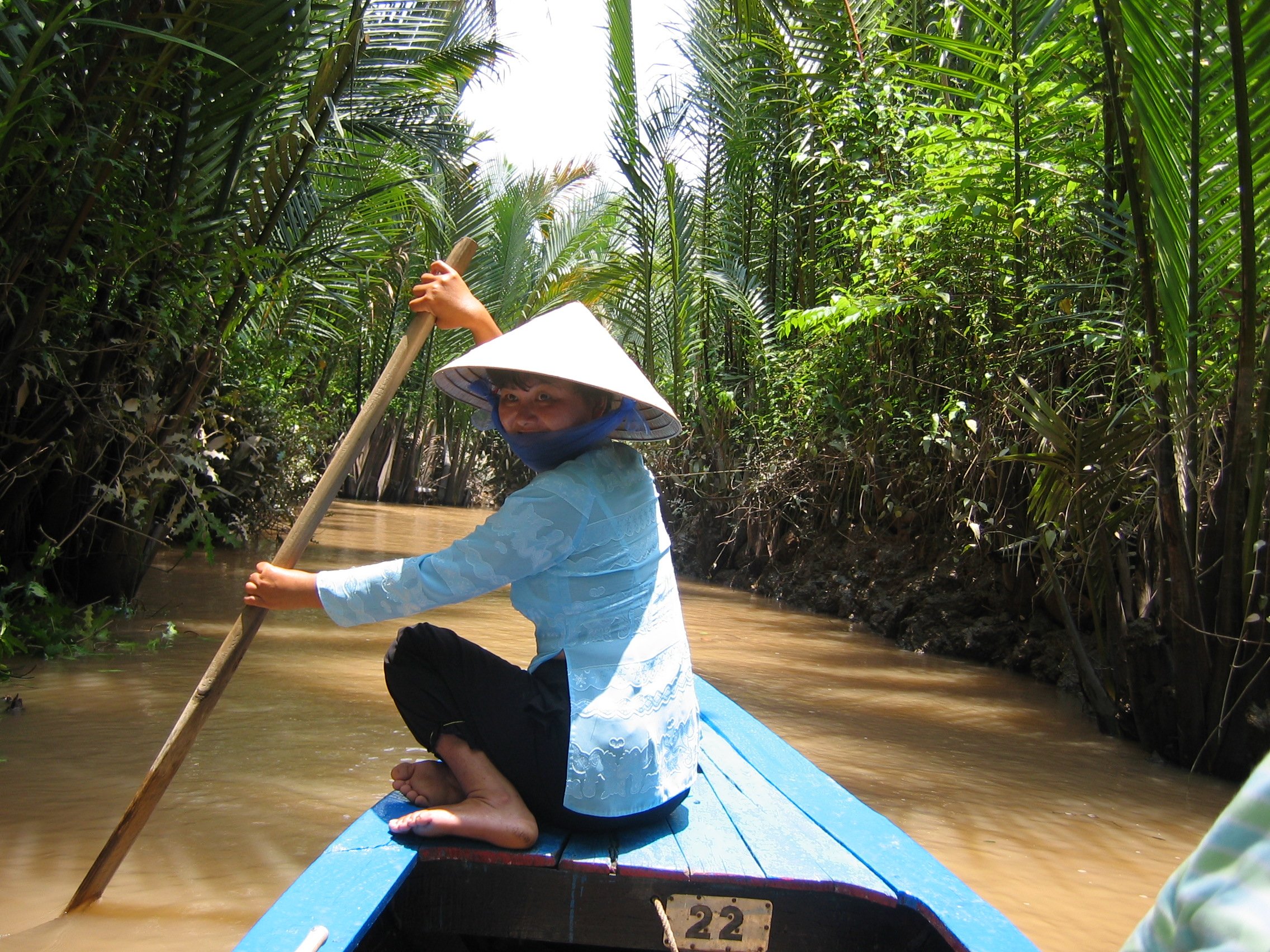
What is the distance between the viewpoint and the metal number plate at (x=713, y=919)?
5.69ft

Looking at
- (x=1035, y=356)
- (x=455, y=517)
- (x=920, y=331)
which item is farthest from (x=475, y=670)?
(x=455, y=517)

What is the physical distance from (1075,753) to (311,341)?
5442 mm

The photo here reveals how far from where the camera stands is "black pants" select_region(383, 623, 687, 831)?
183cm

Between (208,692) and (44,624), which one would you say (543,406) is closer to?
(208,692)

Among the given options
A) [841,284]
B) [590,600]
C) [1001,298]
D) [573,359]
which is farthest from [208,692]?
[841,284]

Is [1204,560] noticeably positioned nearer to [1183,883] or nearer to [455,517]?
[1183,883]

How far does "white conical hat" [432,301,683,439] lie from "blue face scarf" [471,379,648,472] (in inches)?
2.2

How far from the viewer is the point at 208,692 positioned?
7.13ft

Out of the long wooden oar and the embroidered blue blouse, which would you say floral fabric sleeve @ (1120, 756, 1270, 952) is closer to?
the embroidered blue blouse

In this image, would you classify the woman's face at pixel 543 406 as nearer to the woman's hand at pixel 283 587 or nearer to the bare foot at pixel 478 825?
the woman's hand at pixel 283 587

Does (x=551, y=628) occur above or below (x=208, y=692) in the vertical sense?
above

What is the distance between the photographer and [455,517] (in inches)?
673

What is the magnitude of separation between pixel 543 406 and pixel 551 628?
16.0 inches

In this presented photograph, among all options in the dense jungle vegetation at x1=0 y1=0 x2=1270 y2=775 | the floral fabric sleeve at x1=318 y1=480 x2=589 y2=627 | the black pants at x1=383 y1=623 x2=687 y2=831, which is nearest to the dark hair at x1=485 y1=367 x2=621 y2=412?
the floral fabric sleeve at x1=318 y1=480 x2=589 y2=627
